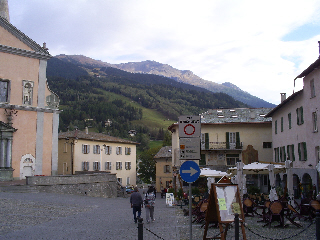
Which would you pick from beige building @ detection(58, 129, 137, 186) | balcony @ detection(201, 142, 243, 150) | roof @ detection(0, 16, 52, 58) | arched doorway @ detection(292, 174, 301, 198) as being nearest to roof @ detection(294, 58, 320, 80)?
arched doorway @ detection(292, 174, 301, 198)

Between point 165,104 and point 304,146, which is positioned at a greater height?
point 165,104

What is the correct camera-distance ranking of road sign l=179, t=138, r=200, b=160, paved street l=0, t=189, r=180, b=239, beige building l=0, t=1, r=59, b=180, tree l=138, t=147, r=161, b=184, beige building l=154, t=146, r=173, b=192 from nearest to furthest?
road sign l=179, t=138, r=200, b=160 → paved street l=0, t=189, r=180, b=239 → beige building l=0, t=1, r=59, b=180 → beige building l=154, t=146, r=173, b=192 → tree l=138, t=147, r=161, b=184

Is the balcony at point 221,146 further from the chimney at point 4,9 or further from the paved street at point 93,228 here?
the paved street at point 93,228

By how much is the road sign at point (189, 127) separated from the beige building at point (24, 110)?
23.9m

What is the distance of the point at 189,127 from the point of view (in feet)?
29.0

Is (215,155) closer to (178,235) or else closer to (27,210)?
(27,210)

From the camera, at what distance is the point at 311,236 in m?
10.9

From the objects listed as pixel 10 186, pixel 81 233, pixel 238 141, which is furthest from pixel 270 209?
pixel 238 141

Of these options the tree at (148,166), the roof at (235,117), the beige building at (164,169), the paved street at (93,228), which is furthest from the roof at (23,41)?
the tree at (148,166)

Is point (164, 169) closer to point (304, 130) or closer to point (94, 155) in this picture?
point (94, 155)

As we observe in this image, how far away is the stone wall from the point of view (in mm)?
26516

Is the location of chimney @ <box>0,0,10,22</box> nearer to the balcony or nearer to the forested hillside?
the balcony

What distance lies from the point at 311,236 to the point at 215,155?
31733 mm

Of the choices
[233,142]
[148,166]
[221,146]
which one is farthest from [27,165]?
[148,166]
